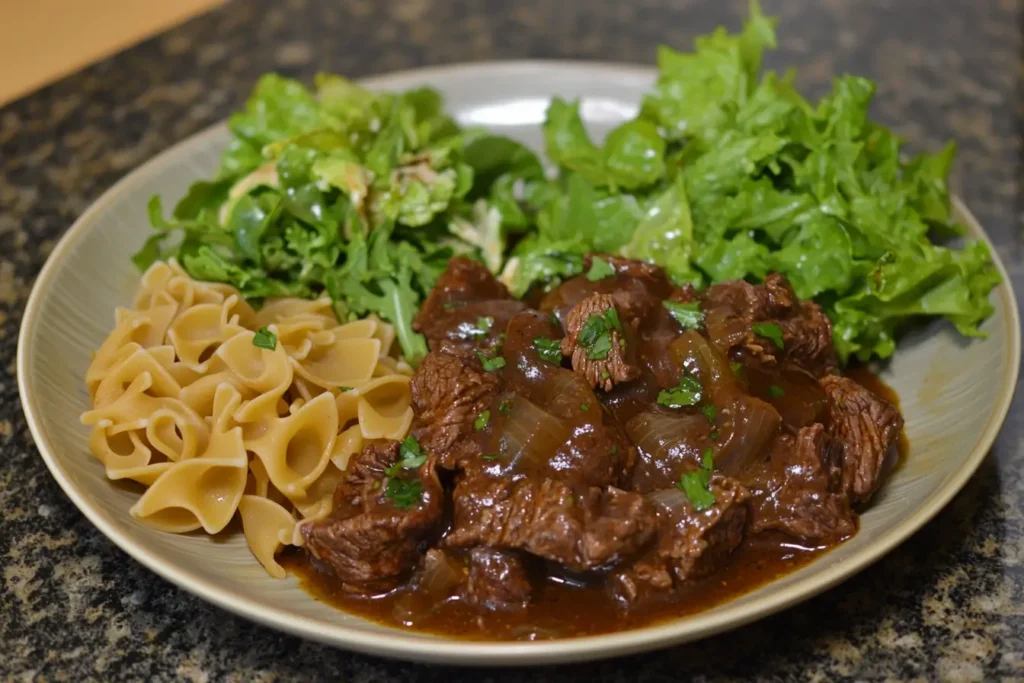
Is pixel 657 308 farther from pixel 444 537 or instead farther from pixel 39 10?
pixel 39 10

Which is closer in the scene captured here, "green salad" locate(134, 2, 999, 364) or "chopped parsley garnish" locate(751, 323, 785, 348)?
"chopped parsley garnish" locate(751, 323, 785, 348)

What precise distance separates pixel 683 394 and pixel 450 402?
1043 millimetres

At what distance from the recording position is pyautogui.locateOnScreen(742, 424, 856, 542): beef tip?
12.6ft

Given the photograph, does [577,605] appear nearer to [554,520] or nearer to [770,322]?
[554,520]

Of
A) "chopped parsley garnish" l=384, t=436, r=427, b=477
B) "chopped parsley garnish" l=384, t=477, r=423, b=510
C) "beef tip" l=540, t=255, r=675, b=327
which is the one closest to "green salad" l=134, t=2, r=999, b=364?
"beef tip" l=540, t=255, r=675, b=327

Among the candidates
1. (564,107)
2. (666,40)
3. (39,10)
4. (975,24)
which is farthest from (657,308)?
(39,10)

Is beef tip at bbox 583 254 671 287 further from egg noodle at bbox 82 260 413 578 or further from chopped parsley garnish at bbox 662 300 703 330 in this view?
egg noodle at bbox 82 260 413 578

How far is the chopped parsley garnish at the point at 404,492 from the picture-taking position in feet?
12.5

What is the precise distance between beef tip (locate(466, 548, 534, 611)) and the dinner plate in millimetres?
273

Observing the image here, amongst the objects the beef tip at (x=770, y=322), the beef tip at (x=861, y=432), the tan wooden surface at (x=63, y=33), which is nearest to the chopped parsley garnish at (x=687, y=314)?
the beef tip at (x=770, y=322)

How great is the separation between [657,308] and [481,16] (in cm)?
513

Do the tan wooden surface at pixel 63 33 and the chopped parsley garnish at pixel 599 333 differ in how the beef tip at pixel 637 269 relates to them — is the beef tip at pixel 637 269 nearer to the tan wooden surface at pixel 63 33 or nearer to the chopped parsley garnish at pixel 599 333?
the chopped parsley garnish at pixel 599 333

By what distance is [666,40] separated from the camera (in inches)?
333

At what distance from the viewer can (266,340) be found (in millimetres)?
4676
